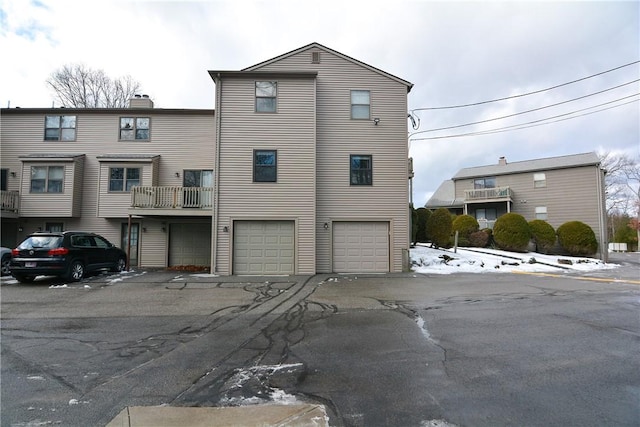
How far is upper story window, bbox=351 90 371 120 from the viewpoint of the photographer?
15102 millimetres

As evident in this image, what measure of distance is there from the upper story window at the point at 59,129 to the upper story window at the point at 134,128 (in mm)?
2282

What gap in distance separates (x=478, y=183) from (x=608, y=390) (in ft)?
97.7

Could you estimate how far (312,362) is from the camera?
180 inches

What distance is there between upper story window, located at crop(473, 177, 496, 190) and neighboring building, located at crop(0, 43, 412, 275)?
60.9 feet

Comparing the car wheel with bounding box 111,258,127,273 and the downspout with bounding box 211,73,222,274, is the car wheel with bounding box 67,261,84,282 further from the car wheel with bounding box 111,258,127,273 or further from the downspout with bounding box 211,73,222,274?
the downspout with bounding box 211,73,222,274

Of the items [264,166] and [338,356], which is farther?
[264,166]

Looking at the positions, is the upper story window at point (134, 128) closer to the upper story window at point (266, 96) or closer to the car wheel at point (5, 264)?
the upper story window at point (266, 96)

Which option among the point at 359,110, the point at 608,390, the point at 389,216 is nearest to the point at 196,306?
the point at 608,390

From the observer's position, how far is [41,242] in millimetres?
11102

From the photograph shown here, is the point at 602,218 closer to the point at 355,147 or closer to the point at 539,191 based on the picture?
the point at 539,191

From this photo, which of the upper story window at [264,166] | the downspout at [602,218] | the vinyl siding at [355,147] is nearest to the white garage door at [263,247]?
the vinyl siding at [355,147]

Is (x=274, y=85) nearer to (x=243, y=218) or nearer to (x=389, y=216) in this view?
(x=243, y=218)

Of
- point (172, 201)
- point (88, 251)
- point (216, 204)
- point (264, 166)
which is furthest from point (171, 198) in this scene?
point (264, 166)

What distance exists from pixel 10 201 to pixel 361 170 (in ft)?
51.5
